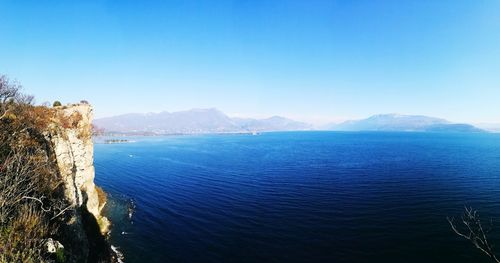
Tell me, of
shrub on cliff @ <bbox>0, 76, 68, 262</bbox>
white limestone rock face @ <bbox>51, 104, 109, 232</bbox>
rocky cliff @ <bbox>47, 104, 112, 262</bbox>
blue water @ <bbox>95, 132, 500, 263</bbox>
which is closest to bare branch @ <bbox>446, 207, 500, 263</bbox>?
blue water @ <bbox>95, 132, 500, 263</bbox>

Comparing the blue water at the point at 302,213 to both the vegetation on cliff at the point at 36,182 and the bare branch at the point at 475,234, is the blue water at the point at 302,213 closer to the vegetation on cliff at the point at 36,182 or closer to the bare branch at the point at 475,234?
the bare branch at the point at 475,234

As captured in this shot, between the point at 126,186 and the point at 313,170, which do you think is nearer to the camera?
the point at 126,186

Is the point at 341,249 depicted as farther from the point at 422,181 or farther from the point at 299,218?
the point at 422,181

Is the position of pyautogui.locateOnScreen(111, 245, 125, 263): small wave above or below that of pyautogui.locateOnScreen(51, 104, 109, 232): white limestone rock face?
below

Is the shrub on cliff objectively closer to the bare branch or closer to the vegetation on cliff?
the vegetation on cliff

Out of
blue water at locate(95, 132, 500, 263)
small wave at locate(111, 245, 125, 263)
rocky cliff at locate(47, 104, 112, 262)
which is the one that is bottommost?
small wave at locate(111, 245, 125, 263)

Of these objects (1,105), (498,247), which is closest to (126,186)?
(1,105)

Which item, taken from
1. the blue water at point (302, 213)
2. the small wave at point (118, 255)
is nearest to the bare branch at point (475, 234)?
the blue water at point (302, 213)
